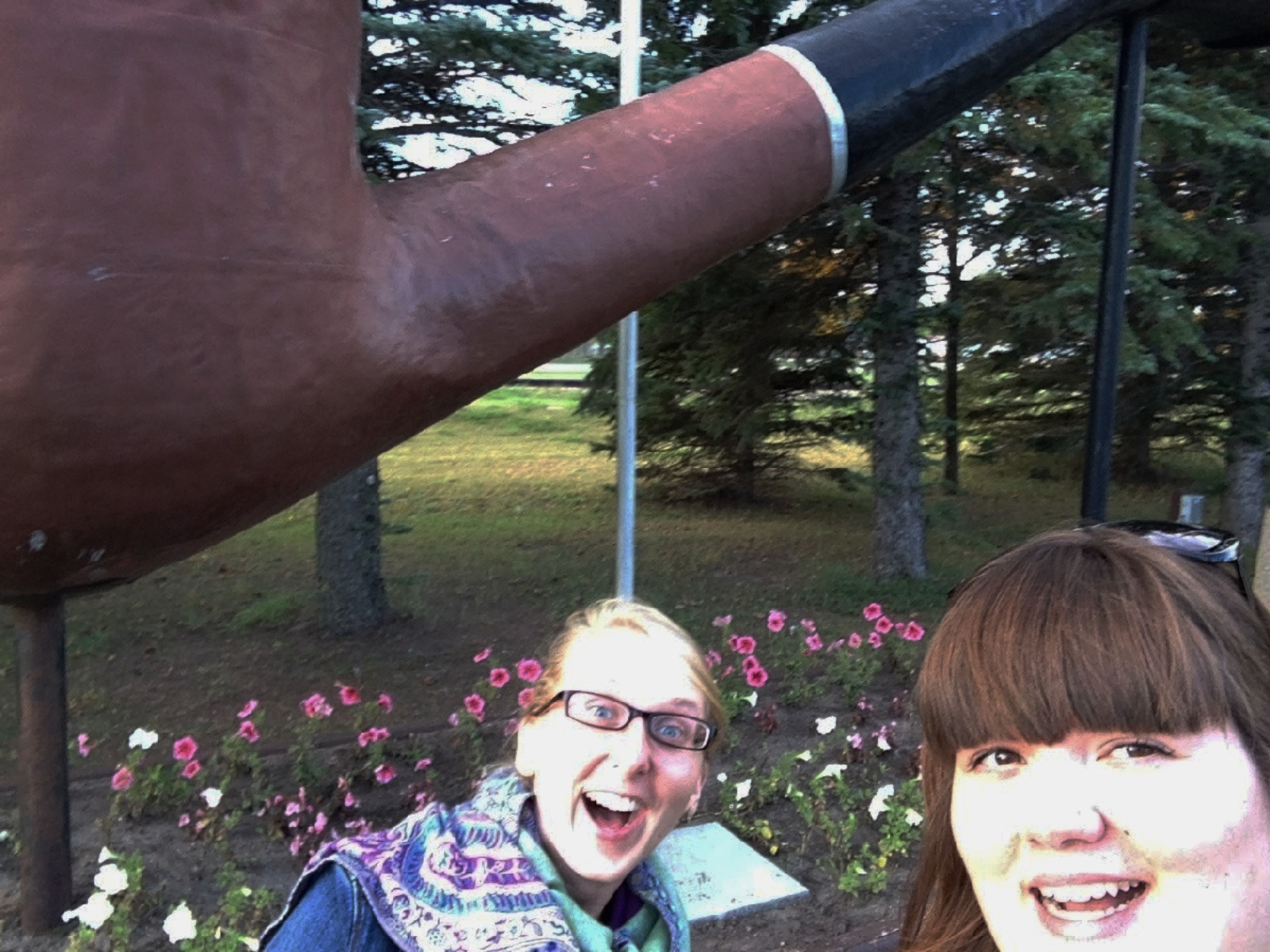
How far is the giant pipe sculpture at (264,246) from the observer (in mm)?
1068

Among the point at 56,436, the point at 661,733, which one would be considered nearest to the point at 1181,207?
the point at 661,733

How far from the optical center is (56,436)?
109 centimetres

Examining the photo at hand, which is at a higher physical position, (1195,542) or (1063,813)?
(1195,542)

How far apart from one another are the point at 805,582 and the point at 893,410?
1.66 m

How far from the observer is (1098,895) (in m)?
0.86

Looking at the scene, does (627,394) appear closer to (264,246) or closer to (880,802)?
(264,246)

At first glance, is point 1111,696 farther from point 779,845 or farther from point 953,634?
point 779,845

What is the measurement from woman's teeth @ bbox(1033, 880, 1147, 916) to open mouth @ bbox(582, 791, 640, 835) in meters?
0.64

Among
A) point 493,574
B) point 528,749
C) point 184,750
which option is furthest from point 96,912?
point 493,574

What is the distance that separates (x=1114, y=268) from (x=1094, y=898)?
189 centimetres

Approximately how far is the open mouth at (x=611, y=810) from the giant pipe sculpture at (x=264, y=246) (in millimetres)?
568

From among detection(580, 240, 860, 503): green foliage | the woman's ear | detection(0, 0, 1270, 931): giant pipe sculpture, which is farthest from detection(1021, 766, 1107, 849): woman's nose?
detection(580, 240, 860, 503): green foliage

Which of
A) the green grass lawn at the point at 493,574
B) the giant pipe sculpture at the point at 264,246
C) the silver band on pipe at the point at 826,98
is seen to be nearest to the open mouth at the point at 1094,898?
the giant pipe sculpture at the point at 264,246

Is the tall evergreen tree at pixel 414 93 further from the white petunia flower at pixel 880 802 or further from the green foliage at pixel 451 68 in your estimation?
the white petunia flower at pixel 880 802
